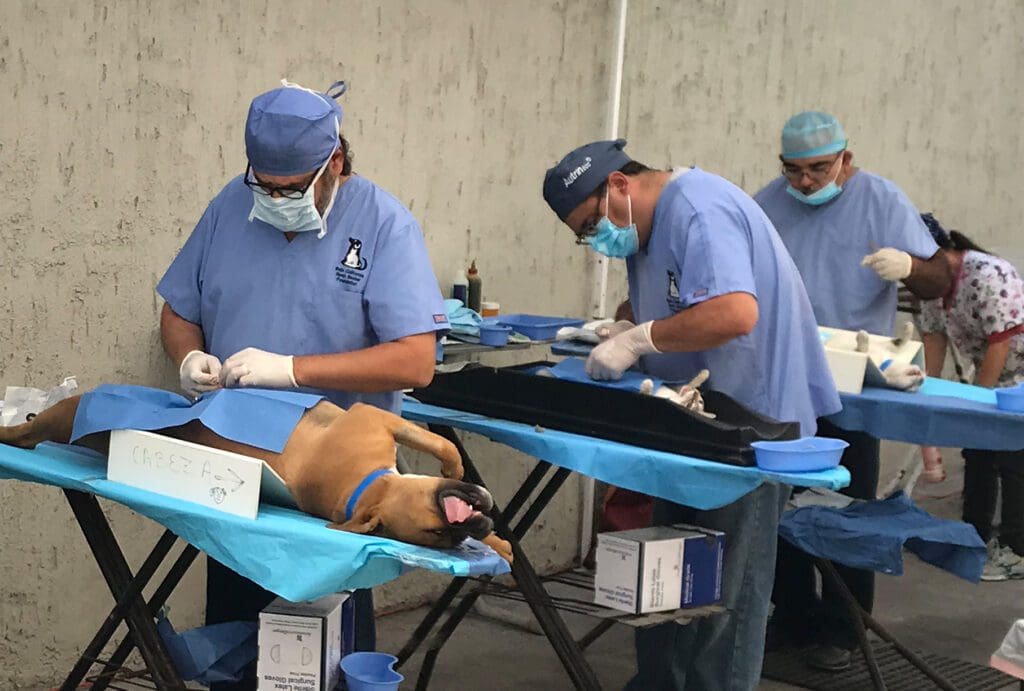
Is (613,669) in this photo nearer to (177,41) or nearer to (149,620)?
(149,620)

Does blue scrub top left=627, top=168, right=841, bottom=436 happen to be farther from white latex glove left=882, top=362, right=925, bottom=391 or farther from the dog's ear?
the dog's ear

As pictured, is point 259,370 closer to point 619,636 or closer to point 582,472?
point 582,472

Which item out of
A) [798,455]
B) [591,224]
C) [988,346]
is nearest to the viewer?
[798,455]

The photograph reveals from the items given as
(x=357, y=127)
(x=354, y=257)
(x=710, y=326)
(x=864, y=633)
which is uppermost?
(x=357, y=127)

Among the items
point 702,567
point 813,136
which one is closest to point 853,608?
point 702,567

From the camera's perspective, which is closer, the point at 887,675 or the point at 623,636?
the point at 887,675

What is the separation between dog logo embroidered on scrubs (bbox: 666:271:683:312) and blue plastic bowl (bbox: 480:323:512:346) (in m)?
0.77

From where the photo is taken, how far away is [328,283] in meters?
2.80

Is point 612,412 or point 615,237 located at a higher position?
point 615,237

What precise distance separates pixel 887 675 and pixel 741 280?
1.58 metres

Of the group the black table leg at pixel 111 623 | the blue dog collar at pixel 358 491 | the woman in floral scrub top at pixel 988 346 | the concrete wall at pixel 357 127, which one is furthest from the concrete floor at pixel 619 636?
the blue dog collar at pixel 358 491

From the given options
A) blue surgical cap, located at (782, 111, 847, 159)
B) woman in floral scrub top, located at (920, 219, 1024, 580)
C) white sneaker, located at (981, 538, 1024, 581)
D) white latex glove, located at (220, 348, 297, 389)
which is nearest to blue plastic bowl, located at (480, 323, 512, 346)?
blue surgical cap, located at (782, 111, 847, 159)

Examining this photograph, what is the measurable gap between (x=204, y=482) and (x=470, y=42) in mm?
2252

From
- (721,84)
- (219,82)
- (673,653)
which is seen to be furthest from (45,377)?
(721,84)
